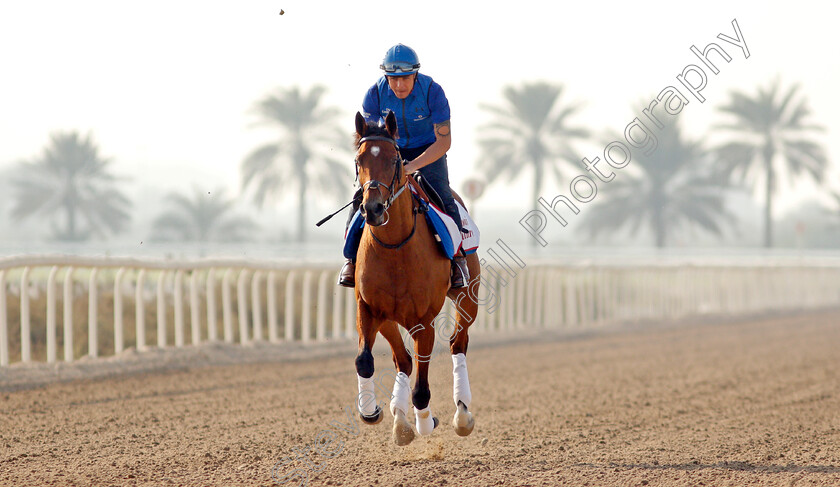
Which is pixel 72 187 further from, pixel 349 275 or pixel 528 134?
pixel 349 275

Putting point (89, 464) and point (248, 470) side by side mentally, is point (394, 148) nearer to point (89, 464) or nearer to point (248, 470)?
point (248, 470)

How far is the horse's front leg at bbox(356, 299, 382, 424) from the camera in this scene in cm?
588

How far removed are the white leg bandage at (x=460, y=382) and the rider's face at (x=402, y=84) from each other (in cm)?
207

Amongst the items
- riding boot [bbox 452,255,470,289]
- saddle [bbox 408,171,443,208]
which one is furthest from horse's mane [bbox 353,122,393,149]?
riding boot [bbox 452,255,470,289]

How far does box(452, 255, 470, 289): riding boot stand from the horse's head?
1.04 m

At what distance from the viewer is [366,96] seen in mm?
6289

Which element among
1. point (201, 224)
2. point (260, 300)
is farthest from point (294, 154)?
point (260, 300)

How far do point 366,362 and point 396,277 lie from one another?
70cm

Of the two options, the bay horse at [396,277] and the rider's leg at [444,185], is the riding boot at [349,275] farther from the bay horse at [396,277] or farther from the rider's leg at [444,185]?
the rider's leg at [444,185]

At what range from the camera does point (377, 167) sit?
529 cm

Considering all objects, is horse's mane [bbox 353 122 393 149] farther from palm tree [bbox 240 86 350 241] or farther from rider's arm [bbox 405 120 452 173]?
palm tree [bbox 240 86 350 241]

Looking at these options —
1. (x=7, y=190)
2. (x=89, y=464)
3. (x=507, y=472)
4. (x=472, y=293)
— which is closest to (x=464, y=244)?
(x=472, y=293)

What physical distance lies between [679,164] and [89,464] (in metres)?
38.0

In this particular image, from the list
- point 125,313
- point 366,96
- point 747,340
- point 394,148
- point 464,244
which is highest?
point 366,96
